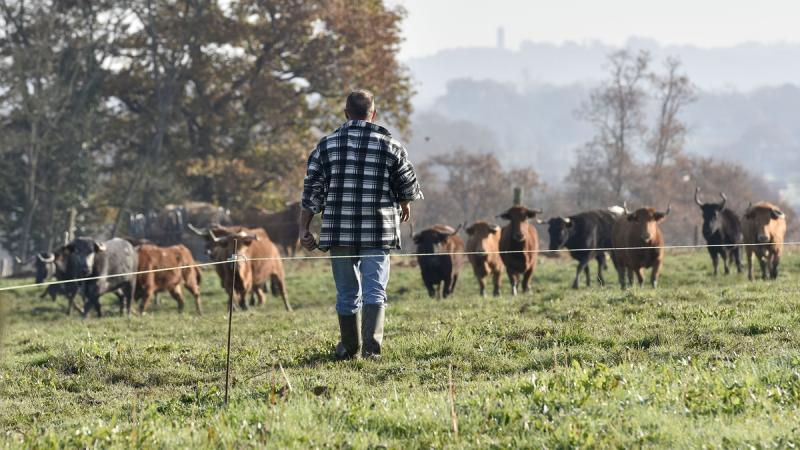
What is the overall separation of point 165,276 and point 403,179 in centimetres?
1334

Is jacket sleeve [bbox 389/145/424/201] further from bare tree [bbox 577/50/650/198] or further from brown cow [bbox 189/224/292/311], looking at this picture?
bare tree [bbox 577/50/650/198]

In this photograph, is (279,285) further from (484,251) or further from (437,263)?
(484,251)

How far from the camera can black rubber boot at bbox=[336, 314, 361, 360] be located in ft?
28.6

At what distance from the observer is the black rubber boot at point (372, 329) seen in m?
8.70

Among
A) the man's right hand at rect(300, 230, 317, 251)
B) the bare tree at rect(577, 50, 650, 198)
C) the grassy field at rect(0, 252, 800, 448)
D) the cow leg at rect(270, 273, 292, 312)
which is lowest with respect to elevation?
the grassy field at rect(0, 252, 800, 448)

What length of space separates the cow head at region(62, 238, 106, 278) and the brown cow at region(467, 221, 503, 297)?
8.03 m

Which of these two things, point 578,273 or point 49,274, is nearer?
point 578,273

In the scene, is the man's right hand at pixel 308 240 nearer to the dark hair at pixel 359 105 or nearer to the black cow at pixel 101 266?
the dark hair at pixel 359 105

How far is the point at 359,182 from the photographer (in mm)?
8508

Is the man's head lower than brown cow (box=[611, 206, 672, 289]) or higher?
higher

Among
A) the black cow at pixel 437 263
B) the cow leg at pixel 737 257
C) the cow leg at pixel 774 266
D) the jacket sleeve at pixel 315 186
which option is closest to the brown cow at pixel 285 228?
the black cow at pixel 437 263

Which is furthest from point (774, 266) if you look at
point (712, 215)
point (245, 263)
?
point (245, 263)

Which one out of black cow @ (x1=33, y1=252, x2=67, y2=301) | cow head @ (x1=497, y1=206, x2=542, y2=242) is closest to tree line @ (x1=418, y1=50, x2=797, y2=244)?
black cow @ (x1=33, y1=252, x2=67, y2=301)

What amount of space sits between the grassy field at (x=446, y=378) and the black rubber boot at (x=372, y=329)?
0.62 feet
